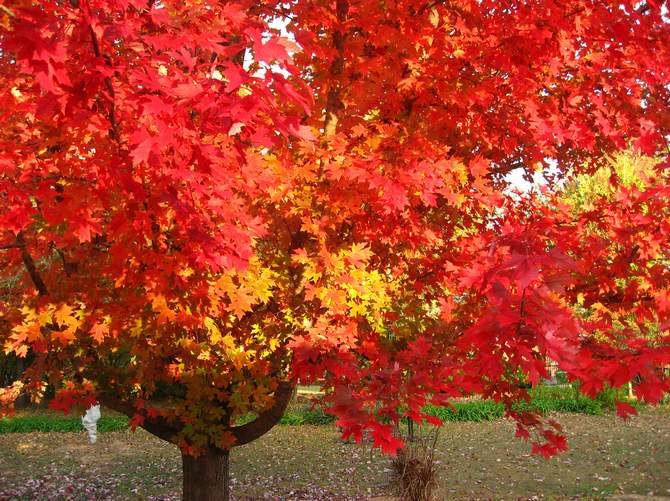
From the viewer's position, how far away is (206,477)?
646 centimetres

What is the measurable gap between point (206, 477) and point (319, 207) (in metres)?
3.57

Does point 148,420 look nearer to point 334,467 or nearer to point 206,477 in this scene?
point 206,477

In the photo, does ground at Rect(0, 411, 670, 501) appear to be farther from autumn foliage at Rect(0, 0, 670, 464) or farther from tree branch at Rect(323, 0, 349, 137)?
tree branch at Rect(323, 0, 349, 137)

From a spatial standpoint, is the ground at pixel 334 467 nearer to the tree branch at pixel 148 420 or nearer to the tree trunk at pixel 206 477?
the tree trunk at pixel 206 477

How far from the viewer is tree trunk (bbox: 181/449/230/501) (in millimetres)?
6465

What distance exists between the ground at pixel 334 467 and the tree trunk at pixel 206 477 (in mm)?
4537

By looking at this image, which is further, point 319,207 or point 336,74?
point 319,207

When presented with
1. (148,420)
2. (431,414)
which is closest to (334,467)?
(431,414)

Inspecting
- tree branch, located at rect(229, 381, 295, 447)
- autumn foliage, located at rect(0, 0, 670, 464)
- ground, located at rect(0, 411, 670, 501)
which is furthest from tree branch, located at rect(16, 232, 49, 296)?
ground, located at rect(0, 411, 670, 501)

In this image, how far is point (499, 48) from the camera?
4816 millimetres

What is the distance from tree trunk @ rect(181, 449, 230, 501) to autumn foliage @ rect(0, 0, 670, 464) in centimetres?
73

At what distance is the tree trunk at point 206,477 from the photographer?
6.46 meters

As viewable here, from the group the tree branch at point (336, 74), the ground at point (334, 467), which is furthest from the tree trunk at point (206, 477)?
the ground at point (334, 467)

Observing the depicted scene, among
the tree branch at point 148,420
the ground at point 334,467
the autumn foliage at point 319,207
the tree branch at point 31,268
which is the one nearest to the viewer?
the autumn foliage at point 319,207
